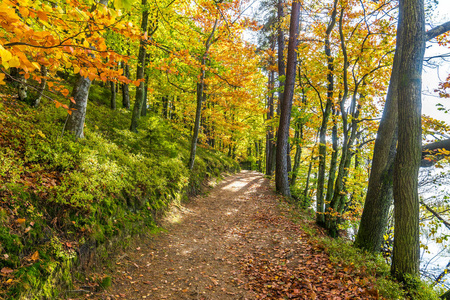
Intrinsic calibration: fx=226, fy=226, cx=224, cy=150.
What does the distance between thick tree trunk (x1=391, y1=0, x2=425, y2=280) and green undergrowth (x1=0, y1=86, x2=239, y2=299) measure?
5.48 meters

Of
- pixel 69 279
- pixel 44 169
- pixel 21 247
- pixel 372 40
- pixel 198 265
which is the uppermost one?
pixel 372 40

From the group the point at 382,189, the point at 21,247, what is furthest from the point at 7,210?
the point at 382,189

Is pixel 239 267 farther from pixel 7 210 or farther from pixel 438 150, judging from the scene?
pixel 438 150

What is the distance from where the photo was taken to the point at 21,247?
304 cm

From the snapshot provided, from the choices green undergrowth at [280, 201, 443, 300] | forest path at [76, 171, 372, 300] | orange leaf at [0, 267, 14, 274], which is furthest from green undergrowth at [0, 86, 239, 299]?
green undergrowth at [280, 201, 443, 300]

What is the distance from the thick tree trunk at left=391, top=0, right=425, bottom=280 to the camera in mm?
3828

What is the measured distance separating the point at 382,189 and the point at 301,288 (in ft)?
10.7

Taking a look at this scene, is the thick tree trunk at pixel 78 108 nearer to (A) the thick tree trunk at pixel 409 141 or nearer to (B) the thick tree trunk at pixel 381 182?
(A) the thick tree trunk at pixel 409 141

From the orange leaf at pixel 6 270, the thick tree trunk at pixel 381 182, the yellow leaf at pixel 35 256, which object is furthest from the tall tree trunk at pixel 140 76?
Answer: the thick tree trunk at pixel 381 182

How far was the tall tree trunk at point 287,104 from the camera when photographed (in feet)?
31.4

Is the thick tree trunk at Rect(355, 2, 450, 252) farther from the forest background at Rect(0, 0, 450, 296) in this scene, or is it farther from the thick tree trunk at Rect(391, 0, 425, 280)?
the thick tree trunk at Rect(391, 0, 425, 280)

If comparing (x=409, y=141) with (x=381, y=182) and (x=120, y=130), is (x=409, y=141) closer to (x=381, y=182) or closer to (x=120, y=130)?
(x=381, y=182)

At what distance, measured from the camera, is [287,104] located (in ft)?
33.2

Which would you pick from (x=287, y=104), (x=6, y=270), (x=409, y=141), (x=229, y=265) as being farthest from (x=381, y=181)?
(x=6, y=270)
